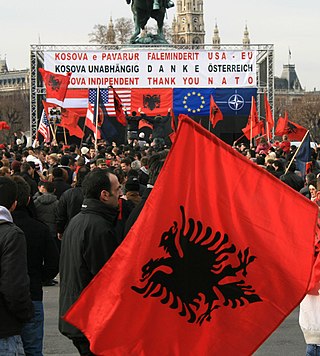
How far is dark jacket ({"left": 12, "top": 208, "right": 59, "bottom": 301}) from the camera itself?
679 cm

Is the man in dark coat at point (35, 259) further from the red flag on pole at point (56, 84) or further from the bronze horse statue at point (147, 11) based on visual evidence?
the bronze horse statue at point (147, 11)

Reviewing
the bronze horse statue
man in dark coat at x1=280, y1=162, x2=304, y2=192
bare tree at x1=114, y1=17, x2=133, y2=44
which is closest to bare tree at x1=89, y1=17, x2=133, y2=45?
bare tree at x1=114, y1=17, x2=133, y2=44

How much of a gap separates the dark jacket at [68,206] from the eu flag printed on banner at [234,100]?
890 inches

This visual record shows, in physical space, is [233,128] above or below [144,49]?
below

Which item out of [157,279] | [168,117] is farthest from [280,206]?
[168,117]

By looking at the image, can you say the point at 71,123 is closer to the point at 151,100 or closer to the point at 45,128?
the point at 45,128

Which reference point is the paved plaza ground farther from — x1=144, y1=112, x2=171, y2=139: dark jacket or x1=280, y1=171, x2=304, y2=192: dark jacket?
x1=144, y1=112, x2=171, y2=139: dark jacket

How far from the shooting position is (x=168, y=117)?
32656 millimetres

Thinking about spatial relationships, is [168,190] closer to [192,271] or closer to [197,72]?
[192,271]

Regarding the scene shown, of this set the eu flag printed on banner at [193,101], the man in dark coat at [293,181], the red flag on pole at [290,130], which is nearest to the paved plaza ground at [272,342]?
the man in dark coat at [293,181]

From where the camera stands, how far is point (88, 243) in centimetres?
607

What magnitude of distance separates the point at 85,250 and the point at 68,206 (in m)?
5.19

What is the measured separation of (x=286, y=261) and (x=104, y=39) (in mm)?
75982

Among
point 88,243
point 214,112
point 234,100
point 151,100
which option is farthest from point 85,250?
point 234,100
